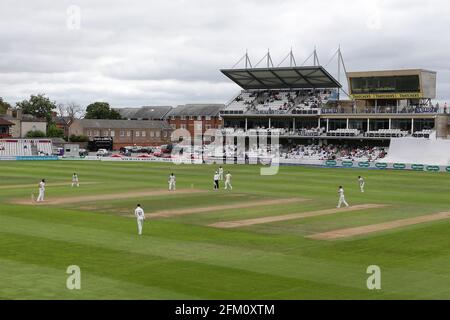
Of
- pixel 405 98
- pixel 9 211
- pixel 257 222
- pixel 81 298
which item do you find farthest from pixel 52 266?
pixel 405 98

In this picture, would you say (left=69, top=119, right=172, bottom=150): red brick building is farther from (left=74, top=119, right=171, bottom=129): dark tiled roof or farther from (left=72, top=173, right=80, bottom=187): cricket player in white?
(left=72, top=173, right=80, bottom=187): cricket player in white

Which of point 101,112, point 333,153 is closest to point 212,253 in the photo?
point 333,153

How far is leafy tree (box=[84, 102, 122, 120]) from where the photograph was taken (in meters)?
152

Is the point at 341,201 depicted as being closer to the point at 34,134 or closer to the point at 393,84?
the point at 393,84

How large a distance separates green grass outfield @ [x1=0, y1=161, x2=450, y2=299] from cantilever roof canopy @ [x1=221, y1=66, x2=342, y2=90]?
57.4 m

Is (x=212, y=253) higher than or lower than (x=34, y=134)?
lower

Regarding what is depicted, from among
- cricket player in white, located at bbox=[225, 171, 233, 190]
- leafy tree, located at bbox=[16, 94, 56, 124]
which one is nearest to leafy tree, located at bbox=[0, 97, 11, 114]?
leafy tree, located at bbox=[16, 94, 56, 124]

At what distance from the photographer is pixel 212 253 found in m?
22.3

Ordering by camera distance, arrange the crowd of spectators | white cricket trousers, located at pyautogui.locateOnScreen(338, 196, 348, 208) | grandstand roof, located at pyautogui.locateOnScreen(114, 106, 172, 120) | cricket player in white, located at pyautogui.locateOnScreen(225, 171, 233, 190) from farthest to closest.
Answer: grandstand roof, located at pyautogui.locateOnScreen(114, 106, 172, 120), the crowd of spectators, cricket player in white, located at pyautogui.locateOnScreen(225, 171, 233, 190), white cricket trousers, located at pyautogui.locateOnScreen(338, 196, 348, 208)

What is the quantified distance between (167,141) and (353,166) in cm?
7059

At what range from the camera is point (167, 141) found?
143 metres

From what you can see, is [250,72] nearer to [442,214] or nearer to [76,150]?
[76,150]

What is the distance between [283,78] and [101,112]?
6398cm

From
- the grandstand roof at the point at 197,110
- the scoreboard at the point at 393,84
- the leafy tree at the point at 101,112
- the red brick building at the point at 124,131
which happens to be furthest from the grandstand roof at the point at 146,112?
the scoreboard at the point at 393,84
